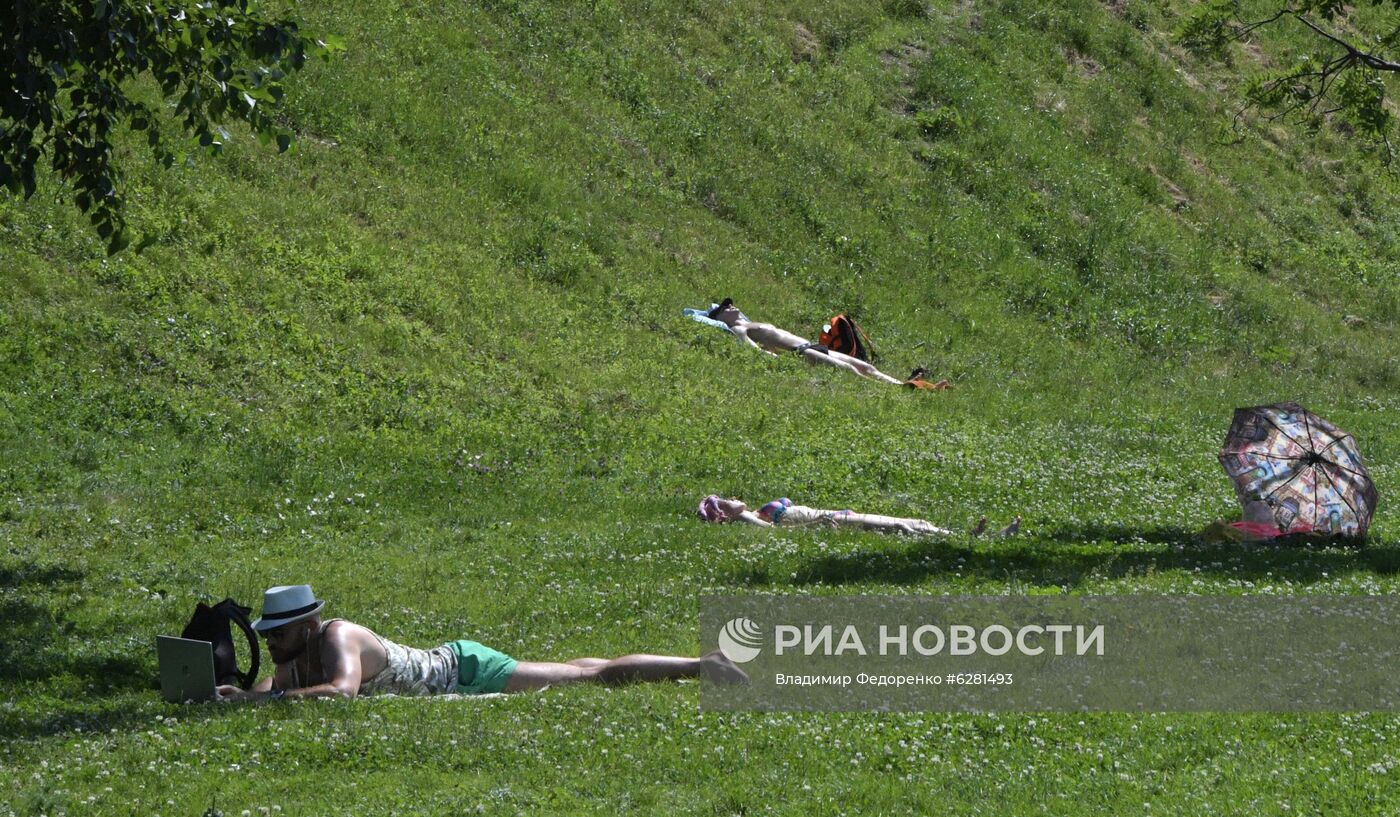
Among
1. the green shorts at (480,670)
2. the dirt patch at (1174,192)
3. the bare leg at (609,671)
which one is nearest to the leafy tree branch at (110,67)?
the green shorts at (480,670)

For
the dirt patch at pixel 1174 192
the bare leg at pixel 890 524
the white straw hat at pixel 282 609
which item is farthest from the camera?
the dirt patch at pixel 1174 192

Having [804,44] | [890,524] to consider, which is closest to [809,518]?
[890,524]

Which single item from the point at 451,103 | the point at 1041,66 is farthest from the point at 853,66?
the point at 451,103

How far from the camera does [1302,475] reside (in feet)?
47.2

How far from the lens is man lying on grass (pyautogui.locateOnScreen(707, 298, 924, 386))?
74.3 feet

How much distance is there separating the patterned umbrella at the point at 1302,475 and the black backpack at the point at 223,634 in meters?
9.49

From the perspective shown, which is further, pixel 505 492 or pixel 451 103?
pixel 451 103

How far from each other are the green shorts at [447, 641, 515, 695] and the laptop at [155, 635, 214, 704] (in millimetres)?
1636

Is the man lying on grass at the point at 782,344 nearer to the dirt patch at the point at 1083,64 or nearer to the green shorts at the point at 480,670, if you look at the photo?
the green shorts at the point at 480,670

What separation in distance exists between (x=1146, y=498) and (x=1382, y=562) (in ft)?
12.5

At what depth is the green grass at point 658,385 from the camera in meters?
8.19

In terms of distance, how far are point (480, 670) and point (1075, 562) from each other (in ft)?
18.6

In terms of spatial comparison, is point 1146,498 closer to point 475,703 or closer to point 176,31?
point 475,703

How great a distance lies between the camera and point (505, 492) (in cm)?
1599
